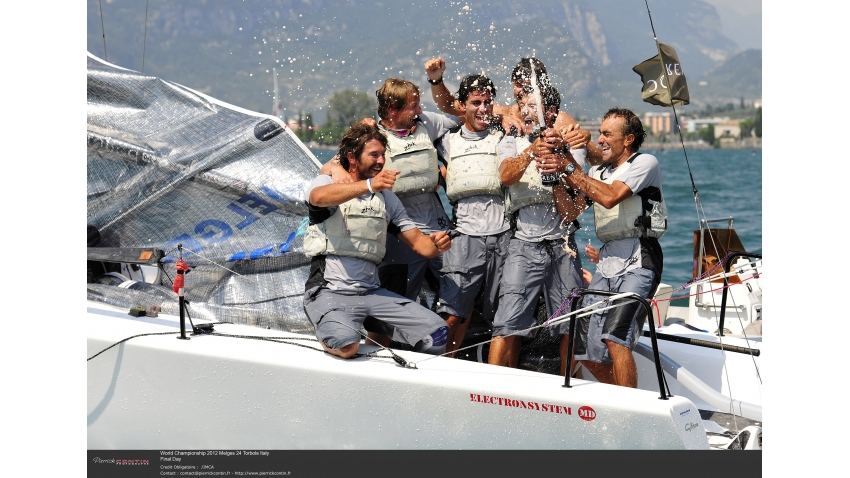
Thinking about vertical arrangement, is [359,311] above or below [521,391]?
above

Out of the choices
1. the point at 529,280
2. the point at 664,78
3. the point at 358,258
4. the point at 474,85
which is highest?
the point at 664,78

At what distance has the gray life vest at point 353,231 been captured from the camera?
13.3ft

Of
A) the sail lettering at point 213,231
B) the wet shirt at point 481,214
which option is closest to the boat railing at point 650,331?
the wet shirt at point 481,214

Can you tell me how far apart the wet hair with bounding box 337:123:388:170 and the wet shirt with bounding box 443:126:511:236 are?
1.90ft

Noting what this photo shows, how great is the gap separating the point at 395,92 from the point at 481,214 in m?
0.71

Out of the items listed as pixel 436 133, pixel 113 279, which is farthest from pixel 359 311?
pixel 113 279

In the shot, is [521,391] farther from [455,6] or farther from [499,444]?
[455,6]

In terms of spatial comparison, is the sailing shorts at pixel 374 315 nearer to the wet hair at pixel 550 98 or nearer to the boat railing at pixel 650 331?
the boat railing at pixel 650 331

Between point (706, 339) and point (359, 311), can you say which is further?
point (706, 339)

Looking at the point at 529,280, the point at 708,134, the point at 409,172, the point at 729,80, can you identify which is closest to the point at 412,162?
the point at 409,172

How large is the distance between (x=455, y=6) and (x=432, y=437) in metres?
2.14

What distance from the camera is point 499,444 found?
375cm

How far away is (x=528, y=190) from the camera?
425cm

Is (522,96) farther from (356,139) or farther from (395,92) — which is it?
(356,139)
